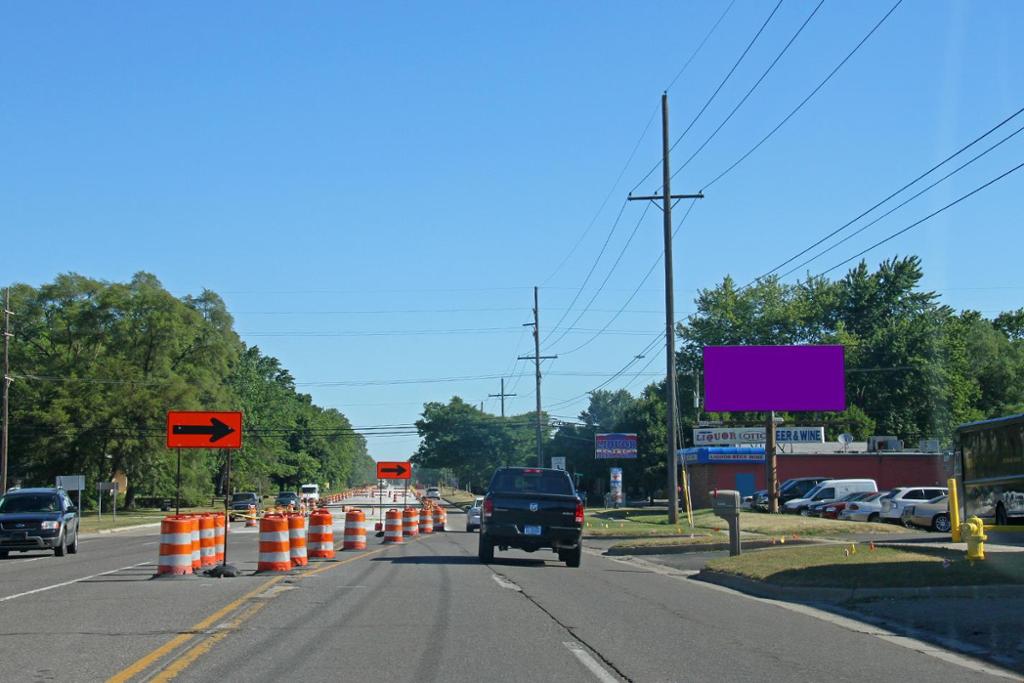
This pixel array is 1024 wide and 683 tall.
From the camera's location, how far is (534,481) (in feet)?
78.2

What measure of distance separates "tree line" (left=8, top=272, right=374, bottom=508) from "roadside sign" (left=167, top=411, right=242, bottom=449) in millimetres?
55552

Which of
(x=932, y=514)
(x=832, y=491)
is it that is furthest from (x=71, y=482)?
(x=932, y=514)

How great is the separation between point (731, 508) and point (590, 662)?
12996mm

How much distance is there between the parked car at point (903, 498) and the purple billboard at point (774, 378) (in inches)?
326

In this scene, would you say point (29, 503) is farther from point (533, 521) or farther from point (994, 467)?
point (994, 467)

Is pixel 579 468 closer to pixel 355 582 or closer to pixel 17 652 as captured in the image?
pixel 355 582

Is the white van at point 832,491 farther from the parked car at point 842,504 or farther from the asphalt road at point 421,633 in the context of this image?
the asphalt road at point 421,633

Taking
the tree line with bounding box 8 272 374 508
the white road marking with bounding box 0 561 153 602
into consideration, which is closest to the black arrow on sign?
the white road marking with bounding box 0 561 153 602

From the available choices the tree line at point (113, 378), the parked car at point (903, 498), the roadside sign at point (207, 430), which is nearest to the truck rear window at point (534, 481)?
the roadside sign at point (207, 430)

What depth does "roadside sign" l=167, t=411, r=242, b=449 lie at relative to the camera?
1955cm

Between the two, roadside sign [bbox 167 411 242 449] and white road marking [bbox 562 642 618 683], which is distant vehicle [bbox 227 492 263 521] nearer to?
roadside sign [bbox 167 411 242 449]

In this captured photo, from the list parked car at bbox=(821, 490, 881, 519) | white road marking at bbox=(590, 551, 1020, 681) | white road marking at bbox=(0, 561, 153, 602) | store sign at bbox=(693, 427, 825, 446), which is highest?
store sign at bbox=(693, 427, 825, 446)

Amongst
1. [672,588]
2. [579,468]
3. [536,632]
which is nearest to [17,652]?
[536,632]

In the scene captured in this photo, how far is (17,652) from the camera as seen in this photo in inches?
408
